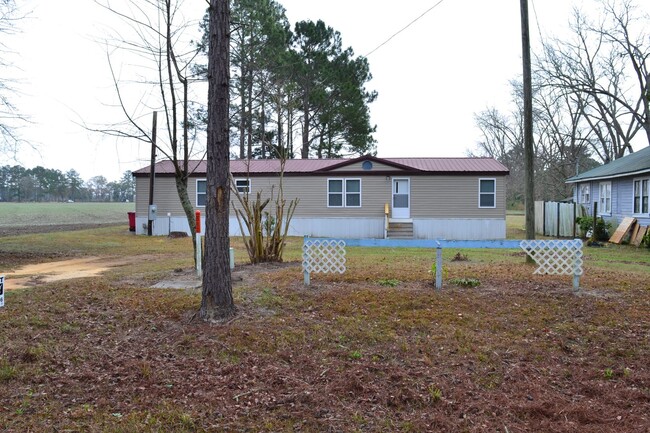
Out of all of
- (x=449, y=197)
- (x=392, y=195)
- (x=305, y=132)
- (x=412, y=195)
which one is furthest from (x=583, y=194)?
(x=305, y=132)

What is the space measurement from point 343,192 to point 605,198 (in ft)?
38.8

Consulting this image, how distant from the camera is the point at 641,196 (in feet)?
59.5

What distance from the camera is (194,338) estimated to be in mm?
5016

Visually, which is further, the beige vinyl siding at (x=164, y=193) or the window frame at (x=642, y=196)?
the beige vinyl siding at (x=164, y=193)

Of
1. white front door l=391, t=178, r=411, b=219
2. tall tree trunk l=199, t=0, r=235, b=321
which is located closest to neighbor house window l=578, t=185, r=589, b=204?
white front door l=391, t=178, r=411, b=219

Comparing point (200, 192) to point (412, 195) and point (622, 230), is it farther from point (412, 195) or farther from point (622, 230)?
point (622, 230)

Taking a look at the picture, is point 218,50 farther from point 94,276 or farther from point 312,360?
point 94,276

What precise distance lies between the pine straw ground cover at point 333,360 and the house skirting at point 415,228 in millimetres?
13623

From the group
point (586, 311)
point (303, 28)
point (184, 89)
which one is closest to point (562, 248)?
point (586, 311)

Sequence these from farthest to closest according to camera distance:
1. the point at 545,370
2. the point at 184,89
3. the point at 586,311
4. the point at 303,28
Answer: the point at 303,28 < the point at 184,89 < the point at 586,311 < the point at 545,370

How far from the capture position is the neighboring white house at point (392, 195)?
20.7 meters

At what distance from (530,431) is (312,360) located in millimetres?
1923

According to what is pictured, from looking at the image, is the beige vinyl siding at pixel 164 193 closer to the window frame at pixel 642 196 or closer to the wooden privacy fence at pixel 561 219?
the wooden privacy fence at pixel 561 219

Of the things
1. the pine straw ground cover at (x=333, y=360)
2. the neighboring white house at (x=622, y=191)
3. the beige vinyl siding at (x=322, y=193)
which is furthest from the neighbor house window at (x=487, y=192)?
the pine straw ground cover at (x=333, y=360)
